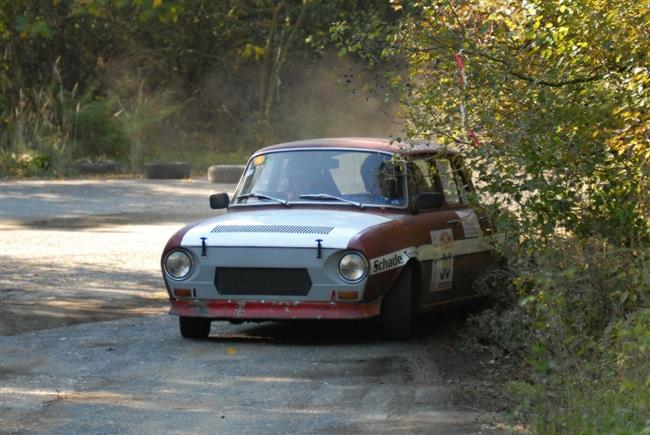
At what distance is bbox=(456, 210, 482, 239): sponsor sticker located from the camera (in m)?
11.1

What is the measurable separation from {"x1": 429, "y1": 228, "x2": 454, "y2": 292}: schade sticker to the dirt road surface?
1.31 ft

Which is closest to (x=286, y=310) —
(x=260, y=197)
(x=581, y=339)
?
(x=260, y=197)

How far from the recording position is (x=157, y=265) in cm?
1481

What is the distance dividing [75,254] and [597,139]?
828 centimetres

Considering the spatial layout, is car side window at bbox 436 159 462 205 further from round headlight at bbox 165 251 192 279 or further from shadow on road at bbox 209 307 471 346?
round headlight at bbox 165 251 192 279

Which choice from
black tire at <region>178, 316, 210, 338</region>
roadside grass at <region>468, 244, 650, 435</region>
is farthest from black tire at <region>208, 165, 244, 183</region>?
roadside grass at <region>468, 244, 650, 435</region>

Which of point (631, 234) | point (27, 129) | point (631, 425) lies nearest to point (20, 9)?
point (27, 129)

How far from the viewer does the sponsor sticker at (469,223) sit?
436 inches

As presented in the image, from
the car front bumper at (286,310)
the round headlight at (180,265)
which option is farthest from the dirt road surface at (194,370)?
the round headlight at (180,265)

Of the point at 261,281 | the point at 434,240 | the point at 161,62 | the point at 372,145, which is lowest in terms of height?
the point at 261,281

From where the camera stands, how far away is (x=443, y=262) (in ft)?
34.5

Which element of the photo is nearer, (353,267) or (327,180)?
(353,267)

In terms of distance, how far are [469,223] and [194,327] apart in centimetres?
250

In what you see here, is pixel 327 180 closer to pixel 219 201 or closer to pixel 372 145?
pixel 372 145
